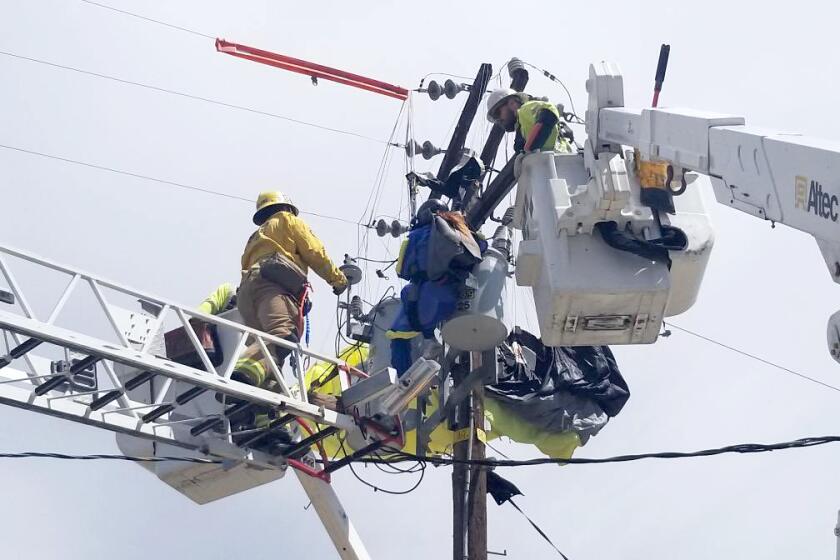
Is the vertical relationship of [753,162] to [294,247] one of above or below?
above

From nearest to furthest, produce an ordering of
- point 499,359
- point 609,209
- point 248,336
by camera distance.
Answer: point 609,209
point 248,336
point 499,359

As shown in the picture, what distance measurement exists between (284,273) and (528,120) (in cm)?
208

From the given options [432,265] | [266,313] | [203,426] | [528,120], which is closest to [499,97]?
[528,120]

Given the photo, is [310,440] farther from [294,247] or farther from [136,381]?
[294,247]

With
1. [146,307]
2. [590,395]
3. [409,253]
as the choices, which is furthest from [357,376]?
[590,395]

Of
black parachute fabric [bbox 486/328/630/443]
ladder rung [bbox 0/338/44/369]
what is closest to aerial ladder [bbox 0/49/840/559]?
ladder rung [bbox 0/338/44/369]

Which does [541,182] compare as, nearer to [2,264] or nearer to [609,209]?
[609,209]

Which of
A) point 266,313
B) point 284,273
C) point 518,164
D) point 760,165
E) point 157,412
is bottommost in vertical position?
point 157,412

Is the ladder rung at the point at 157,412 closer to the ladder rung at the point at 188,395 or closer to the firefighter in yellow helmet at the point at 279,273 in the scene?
the ladder rung at the point at 188,395

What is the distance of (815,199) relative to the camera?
22.5ft

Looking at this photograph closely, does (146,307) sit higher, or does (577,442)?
(146,307)

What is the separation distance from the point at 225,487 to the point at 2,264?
259cm

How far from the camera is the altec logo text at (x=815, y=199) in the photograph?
21.9ft

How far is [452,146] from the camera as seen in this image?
13.9 metres
